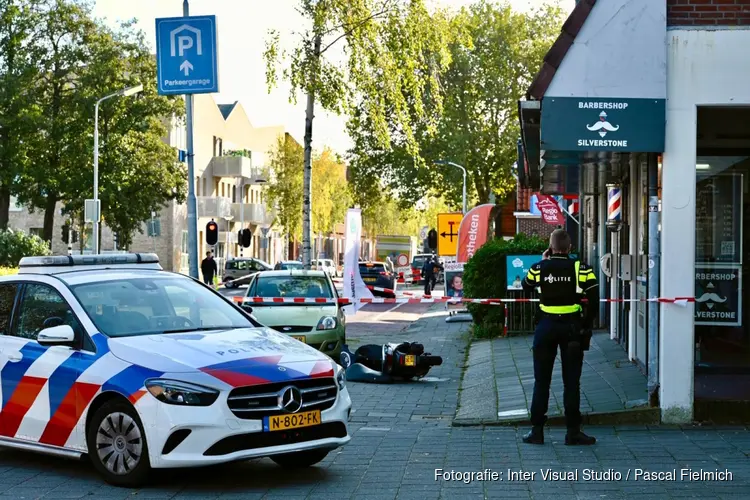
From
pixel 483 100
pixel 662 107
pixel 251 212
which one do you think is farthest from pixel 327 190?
pixel 662 107

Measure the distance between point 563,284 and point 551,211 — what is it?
20.2m

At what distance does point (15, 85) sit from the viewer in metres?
51.5

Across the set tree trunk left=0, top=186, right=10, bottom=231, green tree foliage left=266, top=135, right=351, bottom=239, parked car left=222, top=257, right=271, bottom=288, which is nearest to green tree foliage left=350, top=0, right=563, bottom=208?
parked car left=222, top=257, right=271, bottom=288

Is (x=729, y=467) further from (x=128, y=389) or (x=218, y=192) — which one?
(x=218, y=192)

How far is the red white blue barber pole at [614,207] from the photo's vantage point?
1708cm

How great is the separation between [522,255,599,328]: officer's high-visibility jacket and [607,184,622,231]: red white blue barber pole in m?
Result: 7.28

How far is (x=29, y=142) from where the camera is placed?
53.2 metres

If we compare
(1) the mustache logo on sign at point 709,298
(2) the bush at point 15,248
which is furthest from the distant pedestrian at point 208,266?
(1) the mustache logo on sign at point 709,298

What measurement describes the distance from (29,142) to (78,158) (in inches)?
90.9

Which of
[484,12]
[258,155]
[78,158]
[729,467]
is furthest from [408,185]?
[729,467]

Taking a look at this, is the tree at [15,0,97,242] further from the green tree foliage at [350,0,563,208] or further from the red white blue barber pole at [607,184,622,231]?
the red white blue barber pole at [607,184,622,231]

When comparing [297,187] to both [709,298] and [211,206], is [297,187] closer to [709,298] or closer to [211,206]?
[211,206]

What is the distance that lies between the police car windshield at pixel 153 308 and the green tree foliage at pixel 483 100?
165 ft

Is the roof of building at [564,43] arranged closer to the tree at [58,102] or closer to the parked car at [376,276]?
the parked car at [376,276]
